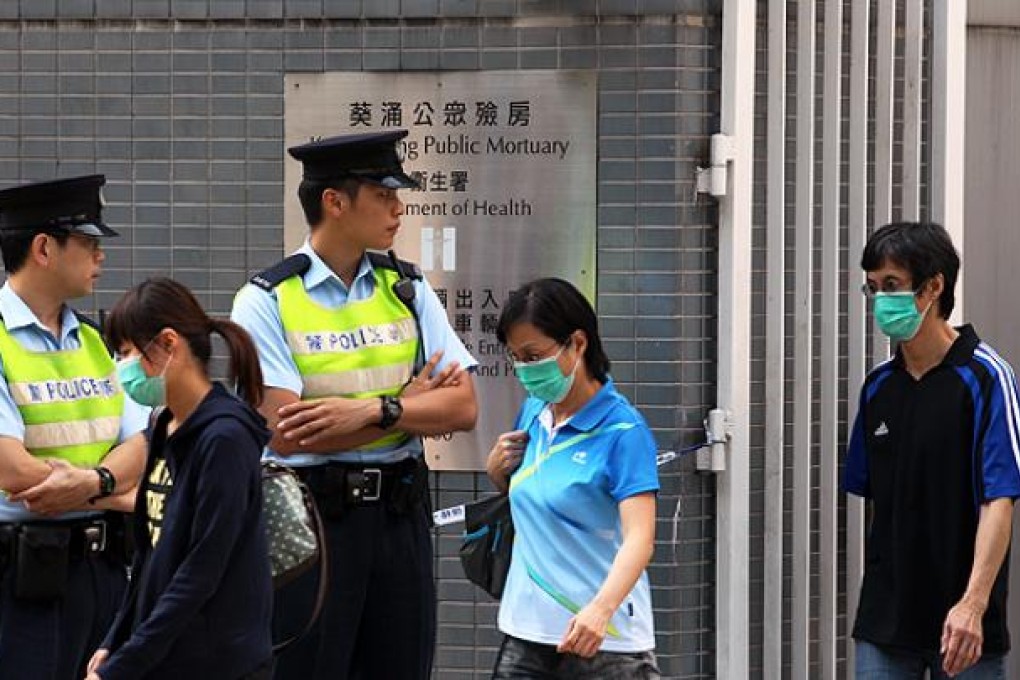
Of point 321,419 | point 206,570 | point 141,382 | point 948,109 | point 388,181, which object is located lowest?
point 206,570

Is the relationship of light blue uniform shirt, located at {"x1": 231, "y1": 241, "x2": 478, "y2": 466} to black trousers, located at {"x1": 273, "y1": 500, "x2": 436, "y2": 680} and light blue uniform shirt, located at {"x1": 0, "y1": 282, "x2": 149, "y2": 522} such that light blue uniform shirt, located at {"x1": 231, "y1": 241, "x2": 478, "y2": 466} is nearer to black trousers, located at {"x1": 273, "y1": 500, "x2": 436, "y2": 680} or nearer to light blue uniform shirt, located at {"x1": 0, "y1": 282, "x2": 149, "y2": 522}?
black trousers, located at {"x1": 273, "y1": 500, "x2": 436, "y2": 680}

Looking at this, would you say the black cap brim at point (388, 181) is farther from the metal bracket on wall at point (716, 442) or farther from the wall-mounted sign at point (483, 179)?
the metal bracket on wall at point (716, 442)

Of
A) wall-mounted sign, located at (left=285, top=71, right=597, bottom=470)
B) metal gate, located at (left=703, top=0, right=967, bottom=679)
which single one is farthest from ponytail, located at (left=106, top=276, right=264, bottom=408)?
metal gate, located at (left=703, top=0, right=967, bottom=679)

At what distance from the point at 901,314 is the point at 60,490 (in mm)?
2328

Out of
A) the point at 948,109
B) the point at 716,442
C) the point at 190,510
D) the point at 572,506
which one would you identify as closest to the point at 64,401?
the point at 190,510

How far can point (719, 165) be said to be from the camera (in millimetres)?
6895

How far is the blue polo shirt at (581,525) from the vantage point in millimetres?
4719

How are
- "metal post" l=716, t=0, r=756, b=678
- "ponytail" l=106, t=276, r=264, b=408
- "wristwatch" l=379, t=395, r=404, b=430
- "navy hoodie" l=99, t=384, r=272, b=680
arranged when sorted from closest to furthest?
"navy hoodie" l=99, t=384, r=272, b=680, "ponytail" l=106, t=276, r=264, b=408, "wristwatch" l=379, t=395, r=404, b=430, "metal post" l=716, t=0, r=756, b=678

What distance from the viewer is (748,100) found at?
22.6 ft

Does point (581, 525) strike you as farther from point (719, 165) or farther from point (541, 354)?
point (719, 165)

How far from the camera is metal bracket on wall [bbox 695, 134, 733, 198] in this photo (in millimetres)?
6879

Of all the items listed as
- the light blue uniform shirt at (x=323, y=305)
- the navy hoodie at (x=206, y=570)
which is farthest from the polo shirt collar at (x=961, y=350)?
the navy hoodie at (x=206, y=570)

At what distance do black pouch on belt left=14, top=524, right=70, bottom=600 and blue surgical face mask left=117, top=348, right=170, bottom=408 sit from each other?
98 cm

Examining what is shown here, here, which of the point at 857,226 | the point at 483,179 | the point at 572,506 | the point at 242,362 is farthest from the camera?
the point at 483,179
